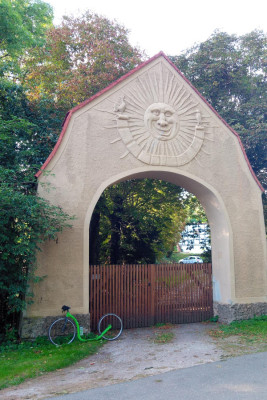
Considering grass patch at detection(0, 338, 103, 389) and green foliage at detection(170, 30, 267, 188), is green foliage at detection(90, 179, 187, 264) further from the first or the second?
grass patch at detection(0, 338, 103, 389)

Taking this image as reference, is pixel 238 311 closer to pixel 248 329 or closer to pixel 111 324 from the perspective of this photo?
pixel 248 329

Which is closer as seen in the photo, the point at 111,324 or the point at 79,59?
the point at 111,324

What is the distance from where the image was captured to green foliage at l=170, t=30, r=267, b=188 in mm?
16734

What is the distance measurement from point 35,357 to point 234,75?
14515mm

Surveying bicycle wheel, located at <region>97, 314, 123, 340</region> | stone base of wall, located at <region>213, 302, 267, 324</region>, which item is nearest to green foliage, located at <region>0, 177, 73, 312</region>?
bicycle wheel, located at <region>97, 314, 123, 340</region>

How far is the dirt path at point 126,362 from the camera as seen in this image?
20.2 ft

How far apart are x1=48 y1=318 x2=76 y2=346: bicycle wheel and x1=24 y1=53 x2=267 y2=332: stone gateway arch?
1.18ft

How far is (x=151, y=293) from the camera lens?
1144 cm

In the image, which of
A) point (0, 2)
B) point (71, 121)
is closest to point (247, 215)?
point (71, 121)

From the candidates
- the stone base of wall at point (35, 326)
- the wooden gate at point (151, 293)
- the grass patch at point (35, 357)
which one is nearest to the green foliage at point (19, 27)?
the wooden gate at point (151, 293)

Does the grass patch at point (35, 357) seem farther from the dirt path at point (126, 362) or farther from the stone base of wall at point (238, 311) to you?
the stone base of wall at point (238, 311)

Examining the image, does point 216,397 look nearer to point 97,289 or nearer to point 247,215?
point 97,289

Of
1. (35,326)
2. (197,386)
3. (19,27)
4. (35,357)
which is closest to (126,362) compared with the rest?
(35,357)

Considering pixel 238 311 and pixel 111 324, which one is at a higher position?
pixel 238 311
